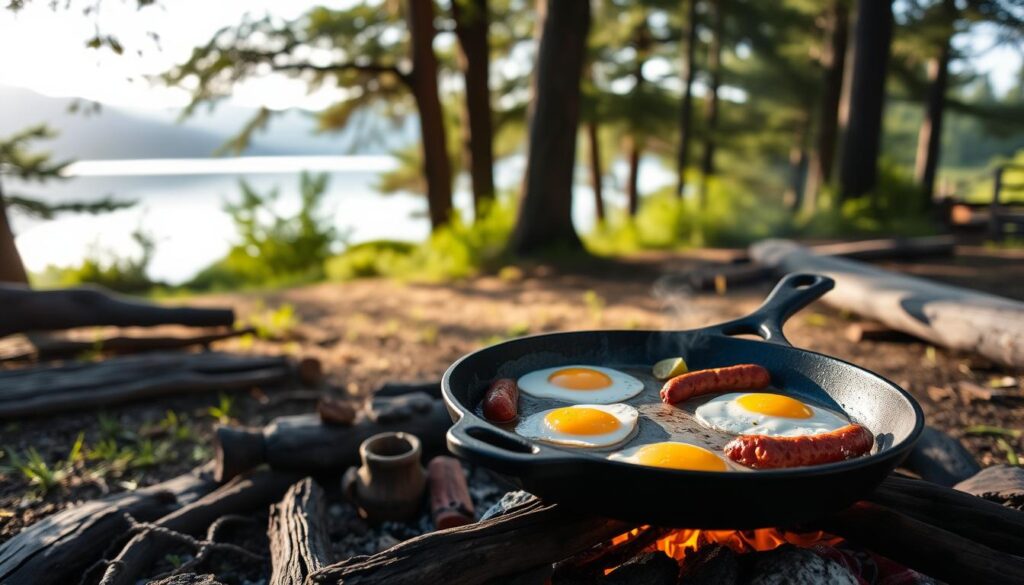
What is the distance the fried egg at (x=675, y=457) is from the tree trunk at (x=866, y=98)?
10.6 m

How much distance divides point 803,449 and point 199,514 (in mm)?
2306

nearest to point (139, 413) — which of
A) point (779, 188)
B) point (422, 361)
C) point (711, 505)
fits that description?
point (422, 361)

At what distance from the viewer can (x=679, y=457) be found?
161 centimetres

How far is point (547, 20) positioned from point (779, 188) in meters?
24.2

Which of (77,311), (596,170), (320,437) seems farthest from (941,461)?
(596,170)

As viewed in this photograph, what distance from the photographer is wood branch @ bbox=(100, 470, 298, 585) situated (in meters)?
2.15

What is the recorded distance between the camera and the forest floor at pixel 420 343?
3168mm

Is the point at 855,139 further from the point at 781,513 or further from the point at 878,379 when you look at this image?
Answer: the point at 781,513

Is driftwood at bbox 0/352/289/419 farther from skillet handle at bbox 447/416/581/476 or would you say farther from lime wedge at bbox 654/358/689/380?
skillet handle at bbox 447/416/581/476

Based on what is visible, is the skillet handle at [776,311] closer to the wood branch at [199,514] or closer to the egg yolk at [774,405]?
the egg yolk at [774,405]

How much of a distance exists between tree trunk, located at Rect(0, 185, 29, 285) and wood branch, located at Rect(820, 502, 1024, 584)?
20.3 ft

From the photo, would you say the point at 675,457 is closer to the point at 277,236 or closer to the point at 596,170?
the point at 277,236

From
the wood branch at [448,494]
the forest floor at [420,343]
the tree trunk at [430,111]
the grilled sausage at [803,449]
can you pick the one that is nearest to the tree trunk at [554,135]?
the forest floor at [420,343]

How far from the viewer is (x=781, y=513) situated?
1.39 metres
